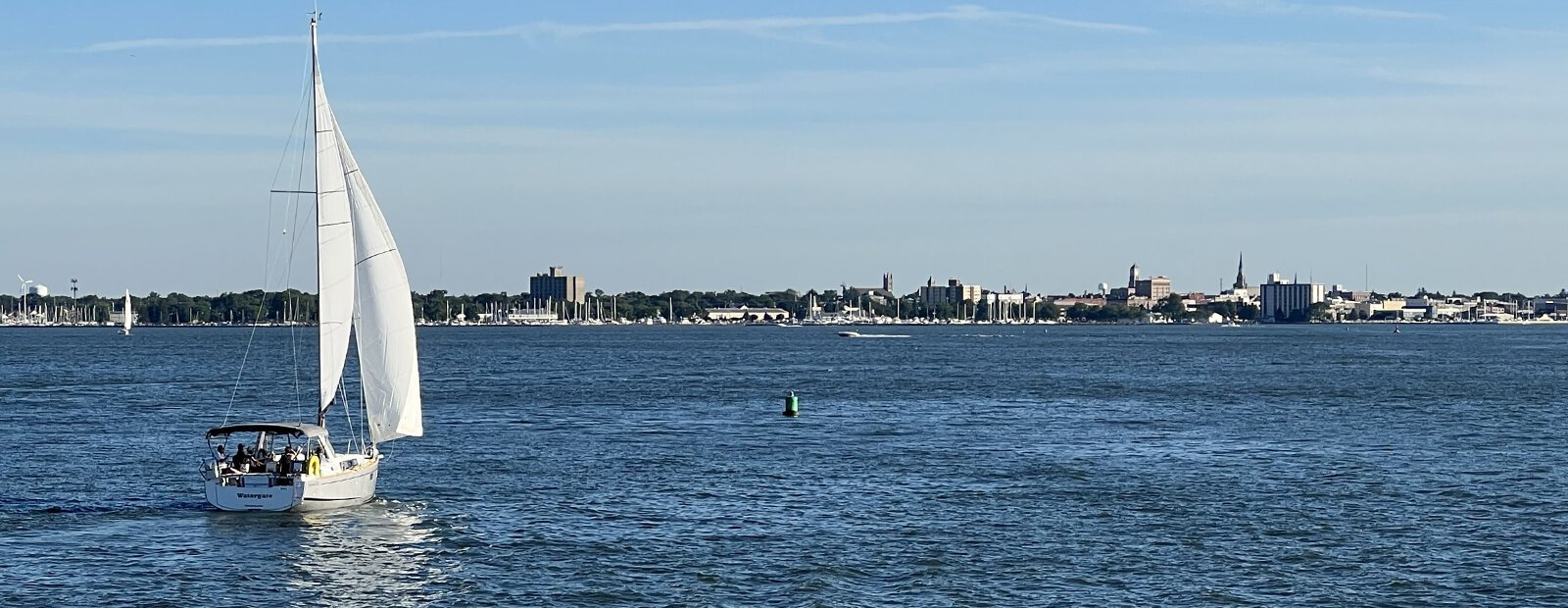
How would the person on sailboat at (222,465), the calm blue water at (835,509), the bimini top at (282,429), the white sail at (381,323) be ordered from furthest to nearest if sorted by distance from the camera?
the white sail at (381,323) → the person on sailboat at (222,465) → the bimini top at (282,429) → the calm blue water at (835,509)

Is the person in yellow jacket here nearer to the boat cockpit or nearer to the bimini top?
the boat cockpit

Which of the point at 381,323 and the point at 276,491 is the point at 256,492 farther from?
the point at 381,323

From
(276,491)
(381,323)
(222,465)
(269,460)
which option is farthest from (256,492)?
(381,323)

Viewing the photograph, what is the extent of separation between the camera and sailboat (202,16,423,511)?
47.2 meters

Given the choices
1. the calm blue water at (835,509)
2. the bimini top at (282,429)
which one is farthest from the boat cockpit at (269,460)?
the calm blue water at (835,509)

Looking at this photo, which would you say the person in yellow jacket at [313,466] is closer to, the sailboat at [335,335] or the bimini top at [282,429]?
the sailboat at [335,335]

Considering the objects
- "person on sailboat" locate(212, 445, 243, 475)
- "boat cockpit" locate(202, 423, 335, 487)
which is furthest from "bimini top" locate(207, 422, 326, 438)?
"person on sailboat" locate(212, 445, 243, 475)

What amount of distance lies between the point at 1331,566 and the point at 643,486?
74.1 ft

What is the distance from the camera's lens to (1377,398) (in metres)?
105

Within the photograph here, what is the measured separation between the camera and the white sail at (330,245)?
47.2 m

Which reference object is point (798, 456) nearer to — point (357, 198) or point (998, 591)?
point (357, 198)

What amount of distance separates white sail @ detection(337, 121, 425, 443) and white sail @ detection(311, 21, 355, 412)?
0.42 metres

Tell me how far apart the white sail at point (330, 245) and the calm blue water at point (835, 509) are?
178 inches

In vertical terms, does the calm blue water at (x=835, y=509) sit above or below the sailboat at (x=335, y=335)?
below
